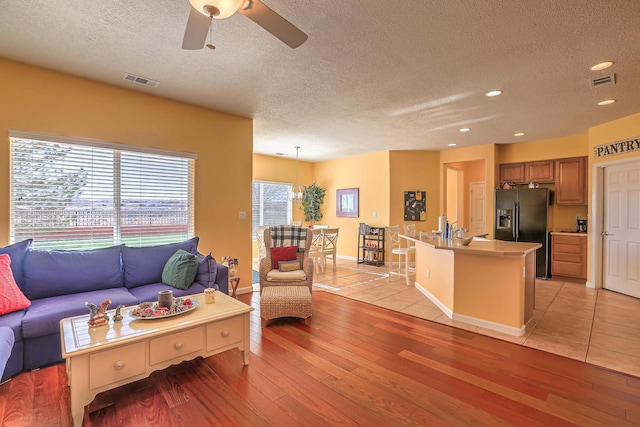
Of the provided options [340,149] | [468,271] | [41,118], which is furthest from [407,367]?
[340,149]

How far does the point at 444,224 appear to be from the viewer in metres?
4.29

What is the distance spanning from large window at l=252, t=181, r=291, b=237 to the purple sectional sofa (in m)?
3.81

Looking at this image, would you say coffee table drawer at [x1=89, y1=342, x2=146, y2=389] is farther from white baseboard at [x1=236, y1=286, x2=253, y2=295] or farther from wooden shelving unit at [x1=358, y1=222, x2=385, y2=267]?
wooden shelving unit at [x1=358, y1=222, x2=385, y2=267]

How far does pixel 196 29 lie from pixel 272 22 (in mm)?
473

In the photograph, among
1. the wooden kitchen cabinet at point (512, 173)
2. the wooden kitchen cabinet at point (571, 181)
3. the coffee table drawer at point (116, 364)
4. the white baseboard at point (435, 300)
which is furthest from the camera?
the wooden kitchen cabinet at point (512, 173)

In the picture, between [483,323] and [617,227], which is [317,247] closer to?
[483,323]

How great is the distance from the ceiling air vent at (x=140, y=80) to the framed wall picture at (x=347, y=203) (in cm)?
518

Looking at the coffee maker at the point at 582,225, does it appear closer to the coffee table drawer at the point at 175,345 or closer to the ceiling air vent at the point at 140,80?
the coffee table drawer at the point at 175,345

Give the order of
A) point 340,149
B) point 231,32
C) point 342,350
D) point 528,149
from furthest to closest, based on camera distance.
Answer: point 340,149, point 528,149, point 342,350, point 231,32

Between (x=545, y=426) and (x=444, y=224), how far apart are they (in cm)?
279

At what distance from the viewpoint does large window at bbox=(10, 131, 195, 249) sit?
2978 millimetres

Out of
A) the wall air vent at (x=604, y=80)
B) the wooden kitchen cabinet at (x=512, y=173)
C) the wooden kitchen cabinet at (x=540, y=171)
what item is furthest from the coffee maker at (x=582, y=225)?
the wall air vent at (x=604, y=80)

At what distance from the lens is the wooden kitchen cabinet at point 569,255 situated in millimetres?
5258

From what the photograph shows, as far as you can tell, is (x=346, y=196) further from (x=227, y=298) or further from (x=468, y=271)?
(x=227, y=298)
